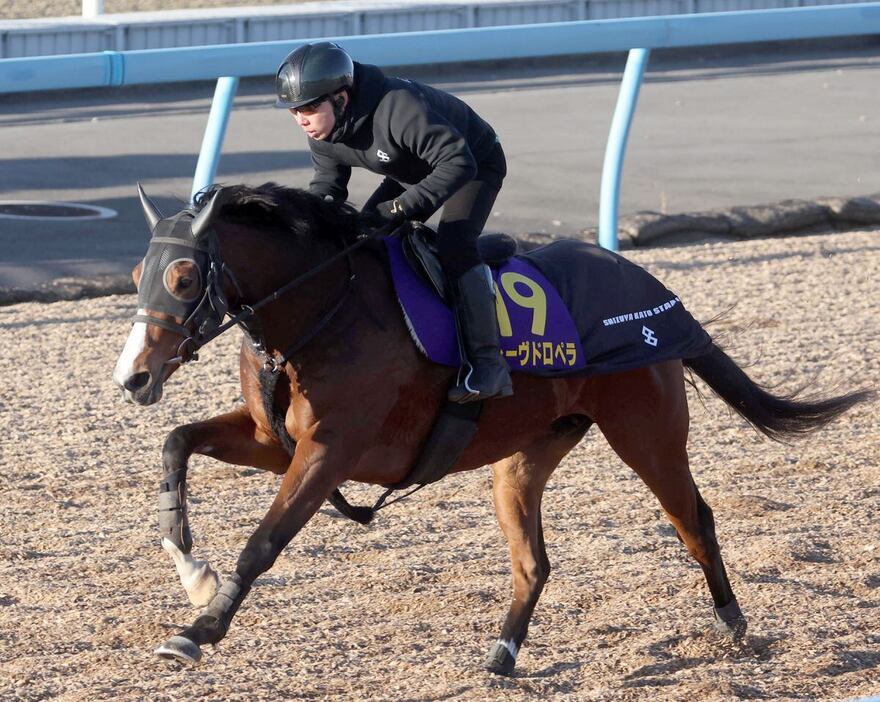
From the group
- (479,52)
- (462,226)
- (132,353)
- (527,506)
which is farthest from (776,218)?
(132,353)

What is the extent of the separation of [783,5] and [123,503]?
16633mm

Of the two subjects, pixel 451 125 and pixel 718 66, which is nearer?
pixel 451 125

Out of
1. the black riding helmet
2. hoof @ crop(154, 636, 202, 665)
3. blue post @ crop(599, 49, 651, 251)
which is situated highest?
the black riding helmet

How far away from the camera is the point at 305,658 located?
4.84 meters

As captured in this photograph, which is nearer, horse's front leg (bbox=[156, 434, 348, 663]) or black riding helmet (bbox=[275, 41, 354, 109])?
horse's front leg (bbox=[156, 434, 348, 663])

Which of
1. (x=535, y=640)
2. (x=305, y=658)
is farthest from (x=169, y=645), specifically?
(x=535, y=640)

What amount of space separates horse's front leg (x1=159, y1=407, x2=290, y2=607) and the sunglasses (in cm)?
95

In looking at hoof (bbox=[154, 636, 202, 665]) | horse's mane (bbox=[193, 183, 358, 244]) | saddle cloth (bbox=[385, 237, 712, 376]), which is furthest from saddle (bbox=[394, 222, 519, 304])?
hoof (bbox=[154, 636, 202, 665])

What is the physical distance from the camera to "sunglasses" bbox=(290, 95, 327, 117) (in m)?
4.46

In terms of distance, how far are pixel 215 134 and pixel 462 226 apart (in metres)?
4.55

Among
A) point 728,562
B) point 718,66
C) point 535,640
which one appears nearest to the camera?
point 535,640

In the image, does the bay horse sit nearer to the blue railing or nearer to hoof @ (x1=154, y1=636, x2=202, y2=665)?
hoof @ (x1=154, y1=636, x2=202, y2=665)

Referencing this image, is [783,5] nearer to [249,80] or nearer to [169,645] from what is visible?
[249,80]

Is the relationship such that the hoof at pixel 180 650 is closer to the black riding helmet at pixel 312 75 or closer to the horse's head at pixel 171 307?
the horse's head at pixel 171 307
